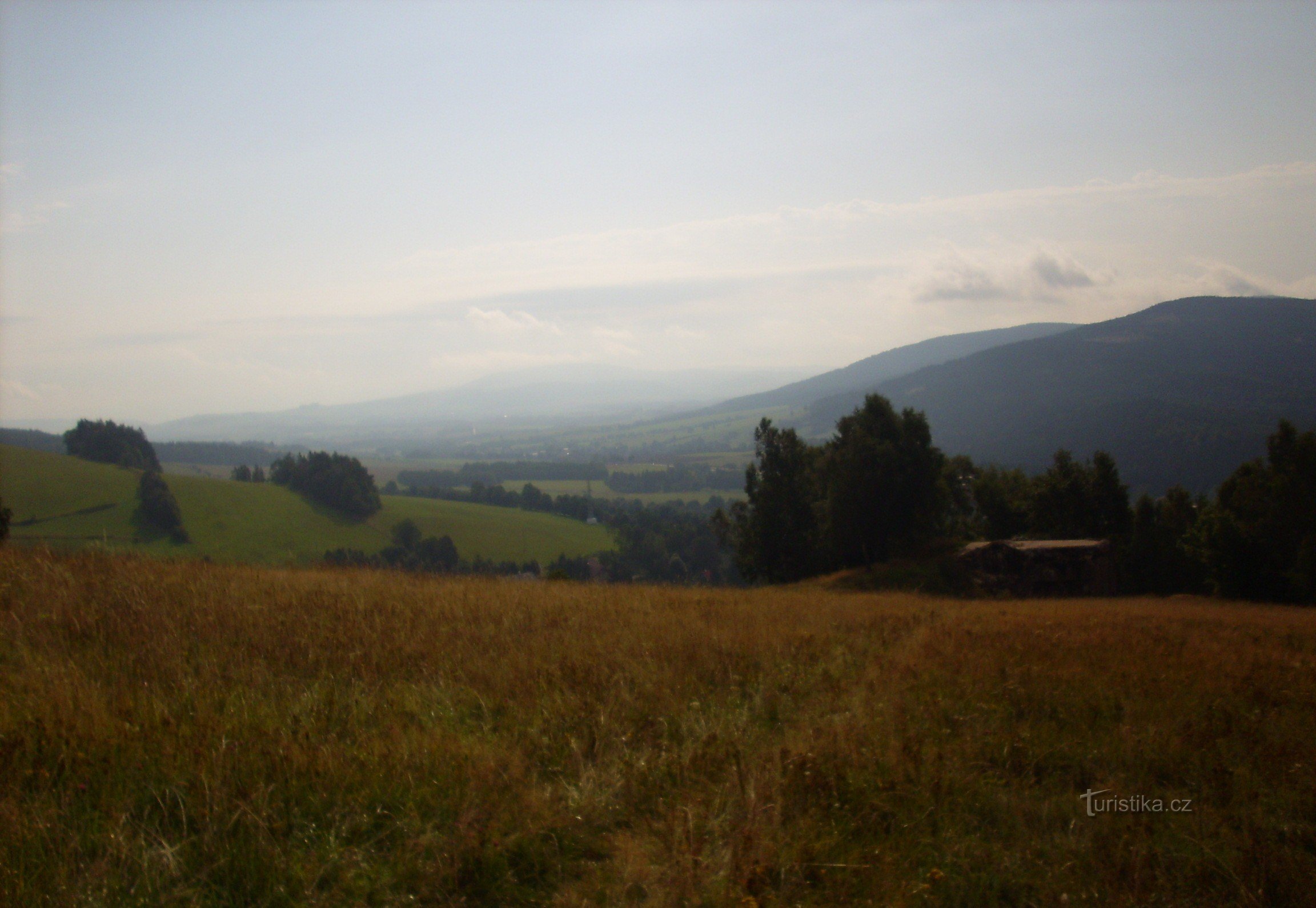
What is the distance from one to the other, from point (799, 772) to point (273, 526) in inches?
2614

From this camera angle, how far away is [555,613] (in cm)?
805

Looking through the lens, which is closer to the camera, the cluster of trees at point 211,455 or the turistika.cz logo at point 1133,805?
the turistika.cz logo at point 1133,805

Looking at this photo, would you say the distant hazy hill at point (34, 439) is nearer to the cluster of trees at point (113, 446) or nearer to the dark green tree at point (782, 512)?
the cluster of trees at point (113, 446)

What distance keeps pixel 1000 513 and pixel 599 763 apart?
48191mm

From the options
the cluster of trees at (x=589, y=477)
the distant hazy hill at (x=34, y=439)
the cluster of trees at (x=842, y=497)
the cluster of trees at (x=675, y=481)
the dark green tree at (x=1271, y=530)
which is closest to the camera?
the dark green tree at (x=1271, y=530)

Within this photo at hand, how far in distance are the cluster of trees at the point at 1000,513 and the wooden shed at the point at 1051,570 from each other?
6.80 m

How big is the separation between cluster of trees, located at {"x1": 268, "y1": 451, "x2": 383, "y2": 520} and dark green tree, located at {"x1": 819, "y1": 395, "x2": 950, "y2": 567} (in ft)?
171

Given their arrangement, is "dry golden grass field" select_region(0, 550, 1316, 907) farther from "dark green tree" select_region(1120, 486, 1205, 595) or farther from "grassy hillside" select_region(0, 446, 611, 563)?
"dark green tree" select_region(1120, 486, 1205, 595)

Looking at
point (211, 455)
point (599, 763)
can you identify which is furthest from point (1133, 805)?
point (211, 455)

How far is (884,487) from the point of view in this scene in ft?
112

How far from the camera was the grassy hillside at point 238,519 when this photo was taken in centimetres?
5069

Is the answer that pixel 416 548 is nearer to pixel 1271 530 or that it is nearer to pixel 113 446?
pixel 113 446

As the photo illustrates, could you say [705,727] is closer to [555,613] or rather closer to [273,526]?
[555,613]

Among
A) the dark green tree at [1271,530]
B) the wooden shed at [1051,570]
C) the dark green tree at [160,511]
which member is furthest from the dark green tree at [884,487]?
the dark green tree at [160,511]
